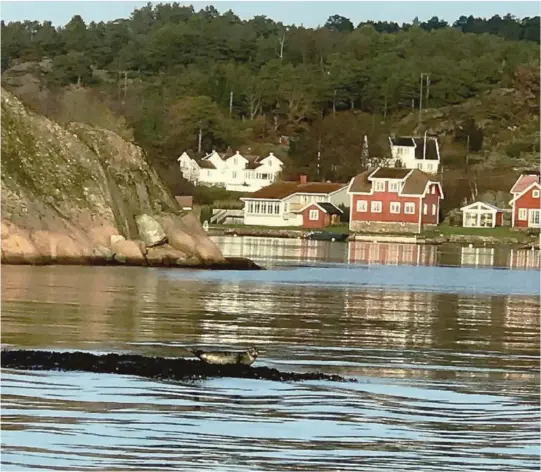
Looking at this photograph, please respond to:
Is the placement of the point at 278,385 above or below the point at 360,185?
below

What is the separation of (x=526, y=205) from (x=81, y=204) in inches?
2140

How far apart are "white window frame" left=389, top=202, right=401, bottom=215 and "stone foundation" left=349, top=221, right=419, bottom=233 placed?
765 millimetres

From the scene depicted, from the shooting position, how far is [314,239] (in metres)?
83.0

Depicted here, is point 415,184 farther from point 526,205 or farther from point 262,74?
point 262,74

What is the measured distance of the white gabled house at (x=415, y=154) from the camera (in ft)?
365

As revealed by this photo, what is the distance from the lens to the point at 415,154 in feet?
368

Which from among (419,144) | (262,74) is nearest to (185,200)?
(419,144)

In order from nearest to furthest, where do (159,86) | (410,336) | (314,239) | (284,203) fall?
1. (410,336)
2. (314,239)
3. (284,203)
4. (159,86)

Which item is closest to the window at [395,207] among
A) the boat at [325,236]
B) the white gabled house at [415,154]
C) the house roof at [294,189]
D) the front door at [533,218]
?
the boat at [325,236]

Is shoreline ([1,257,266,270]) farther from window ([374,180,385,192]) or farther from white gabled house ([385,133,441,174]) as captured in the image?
white gabled house ([385,133,441,174])

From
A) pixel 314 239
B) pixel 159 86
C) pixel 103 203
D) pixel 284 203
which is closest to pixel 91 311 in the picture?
pixel 103 203

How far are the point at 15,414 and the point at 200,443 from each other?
1.74 m

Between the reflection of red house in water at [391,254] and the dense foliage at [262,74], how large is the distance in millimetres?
31292

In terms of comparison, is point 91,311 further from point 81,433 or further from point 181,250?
point 181,250
